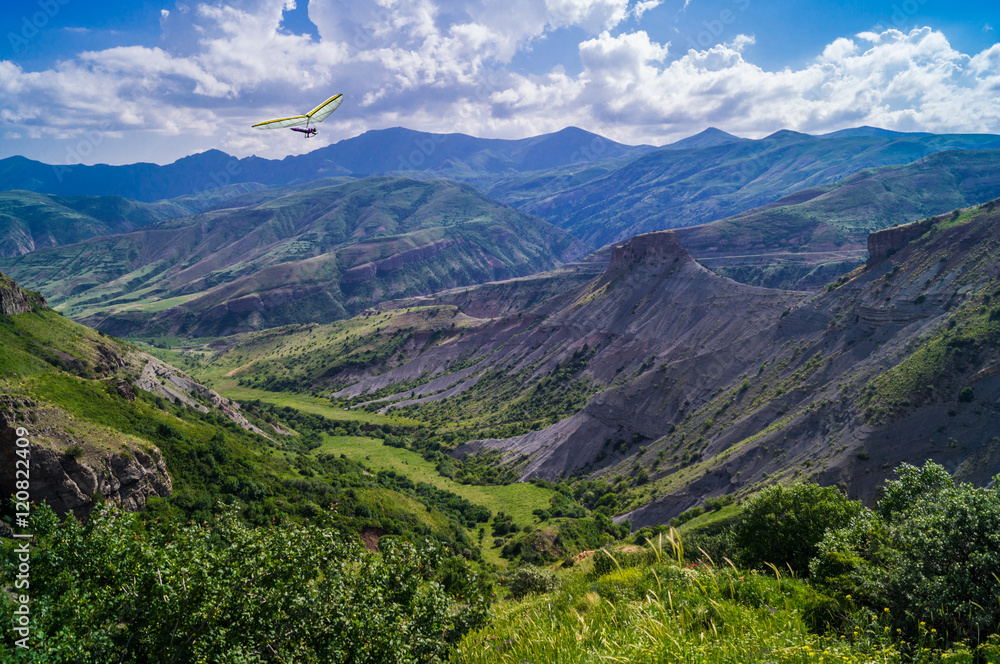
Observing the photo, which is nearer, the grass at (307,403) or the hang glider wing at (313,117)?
the hang glider wing at (313,117)

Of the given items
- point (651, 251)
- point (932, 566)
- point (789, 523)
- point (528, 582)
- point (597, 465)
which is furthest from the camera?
point (651, 251)

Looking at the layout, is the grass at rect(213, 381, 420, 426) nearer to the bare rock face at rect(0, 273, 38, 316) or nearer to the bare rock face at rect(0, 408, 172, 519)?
the bare rock face at rect(0, 273, 38, 316)

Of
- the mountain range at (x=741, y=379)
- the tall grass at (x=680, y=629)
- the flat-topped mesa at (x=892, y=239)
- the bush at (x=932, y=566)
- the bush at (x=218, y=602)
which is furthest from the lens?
the flat-topped mesa at (x=892, y=239)

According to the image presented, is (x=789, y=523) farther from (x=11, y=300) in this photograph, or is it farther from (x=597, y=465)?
(x=11, y=300)

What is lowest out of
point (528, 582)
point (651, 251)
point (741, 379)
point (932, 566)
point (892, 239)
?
point (528, 582)

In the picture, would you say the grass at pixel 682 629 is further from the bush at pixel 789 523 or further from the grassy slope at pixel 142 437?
the grassy slope at pixel 142 437

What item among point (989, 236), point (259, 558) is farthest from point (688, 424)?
point (259, 558)

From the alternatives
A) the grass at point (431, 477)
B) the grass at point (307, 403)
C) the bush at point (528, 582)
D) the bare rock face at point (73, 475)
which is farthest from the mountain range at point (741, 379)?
the bare rock face at point (73, 475)

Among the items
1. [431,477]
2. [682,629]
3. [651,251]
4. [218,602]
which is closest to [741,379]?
[651,251]
